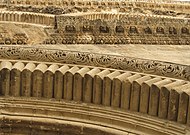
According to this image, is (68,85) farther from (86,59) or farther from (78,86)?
(86,59)

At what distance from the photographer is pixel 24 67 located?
258 inches

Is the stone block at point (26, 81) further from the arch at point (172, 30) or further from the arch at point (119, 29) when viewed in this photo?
the arch at point (172, 30)

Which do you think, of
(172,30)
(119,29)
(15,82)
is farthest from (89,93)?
(172,30)

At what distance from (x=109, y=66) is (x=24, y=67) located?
120 cm

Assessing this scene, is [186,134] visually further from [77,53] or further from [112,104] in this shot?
[77,53]

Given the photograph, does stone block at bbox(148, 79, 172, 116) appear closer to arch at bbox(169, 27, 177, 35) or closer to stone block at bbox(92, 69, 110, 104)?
stone block at bbox(92, 69, 110, 104)

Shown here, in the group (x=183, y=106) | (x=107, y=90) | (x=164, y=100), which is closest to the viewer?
(x=183, y=106)

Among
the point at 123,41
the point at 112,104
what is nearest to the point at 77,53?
the point at 112,104

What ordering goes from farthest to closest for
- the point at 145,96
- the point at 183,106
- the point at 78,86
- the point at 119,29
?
the point at 119,29
the point at 78,86
the point at 145,96
the point at 183,106

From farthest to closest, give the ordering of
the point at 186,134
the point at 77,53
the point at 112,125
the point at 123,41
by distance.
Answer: the point at 123,41
the point at 77,53
the point at 112,125
the point at 186,134

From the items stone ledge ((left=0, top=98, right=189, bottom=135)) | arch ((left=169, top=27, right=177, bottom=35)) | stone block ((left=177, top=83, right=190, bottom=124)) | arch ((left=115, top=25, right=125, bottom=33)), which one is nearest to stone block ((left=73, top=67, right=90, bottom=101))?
stone ledge ((left=0, top=98, right=189, bottom=135))

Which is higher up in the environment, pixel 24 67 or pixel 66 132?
pixel 24 67

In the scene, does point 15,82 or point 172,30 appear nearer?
point 15,82

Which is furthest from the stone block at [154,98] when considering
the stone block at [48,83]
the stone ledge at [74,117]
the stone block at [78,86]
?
the stone block at [48,83]
